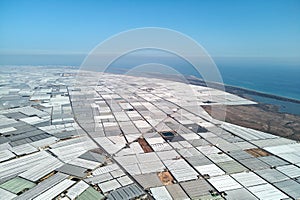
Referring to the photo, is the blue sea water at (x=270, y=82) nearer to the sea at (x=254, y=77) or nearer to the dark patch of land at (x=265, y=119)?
the sea at (x=254, y=77)

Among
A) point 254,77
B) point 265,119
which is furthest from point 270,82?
point 265,119

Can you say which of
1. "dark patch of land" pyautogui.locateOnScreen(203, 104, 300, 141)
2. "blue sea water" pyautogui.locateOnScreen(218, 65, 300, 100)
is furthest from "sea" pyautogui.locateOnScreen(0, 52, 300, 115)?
"dark patch of land" pyautogui.locateOnScreen(203, 104, 300, 141)

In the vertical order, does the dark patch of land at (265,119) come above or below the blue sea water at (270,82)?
below

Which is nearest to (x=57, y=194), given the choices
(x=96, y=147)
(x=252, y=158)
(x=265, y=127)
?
(x=96, y=147)

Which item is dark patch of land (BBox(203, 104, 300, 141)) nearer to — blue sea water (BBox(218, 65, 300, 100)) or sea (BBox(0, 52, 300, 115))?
sea (BBox(0, 52, 300, 115))

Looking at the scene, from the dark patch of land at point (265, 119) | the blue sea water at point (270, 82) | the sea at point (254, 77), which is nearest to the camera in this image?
the dark patch of land at point (265, 119)

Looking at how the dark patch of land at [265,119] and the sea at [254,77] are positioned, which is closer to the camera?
the dark patch of land at [265,119]

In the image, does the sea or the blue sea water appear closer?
the sea

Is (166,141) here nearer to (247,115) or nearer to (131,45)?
(131,45)

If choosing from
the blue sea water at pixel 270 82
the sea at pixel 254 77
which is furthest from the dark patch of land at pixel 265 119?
the blue sea water at pixel 270 82

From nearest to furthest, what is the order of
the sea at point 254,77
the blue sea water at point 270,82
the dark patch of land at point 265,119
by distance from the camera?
the dark patch of land at point 265,119 < the sea at point 254,77 < the blue sea water at point 270,82

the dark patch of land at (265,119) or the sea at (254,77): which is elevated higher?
the sea at (254,77)
